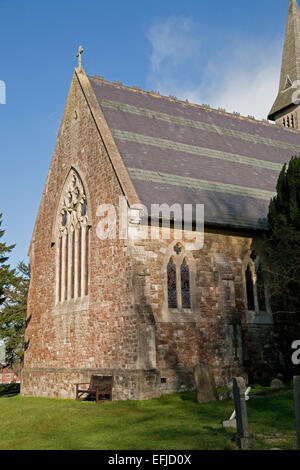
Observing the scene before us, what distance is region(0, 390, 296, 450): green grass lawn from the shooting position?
31.0 ft

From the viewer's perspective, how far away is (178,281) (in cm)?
1786

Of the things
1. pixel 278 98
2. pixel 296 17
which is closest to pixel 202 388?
pixel 278 98

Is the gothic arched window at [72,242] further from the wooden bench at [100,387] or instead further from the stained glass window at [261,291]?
the stained glass window at [261,291]

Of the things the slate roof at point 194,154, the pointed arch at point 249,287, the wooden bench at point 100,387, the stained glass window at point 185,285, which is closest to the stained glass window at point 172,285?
the stained glass window at point 185,285

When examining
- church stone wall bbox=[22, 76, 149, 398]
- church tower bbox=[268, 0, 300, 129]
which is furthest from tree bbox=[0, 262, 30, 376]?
church tower bbox=[268, 0, 300, 129]

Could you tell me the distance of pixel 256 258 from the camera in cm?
2002

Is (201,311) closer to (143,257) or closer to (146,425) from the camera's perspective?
(143,257)

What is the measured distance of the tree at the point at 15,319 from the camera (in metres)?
23.2

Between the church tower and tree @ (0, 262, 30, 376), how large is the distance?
20.6m

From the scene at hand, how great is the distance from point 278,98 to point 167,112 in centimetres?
1516

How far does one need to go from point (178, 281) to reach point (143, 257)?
6.24 ft

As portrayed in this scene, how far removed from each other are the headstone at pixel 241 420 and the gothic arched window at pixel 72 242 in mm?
10566
